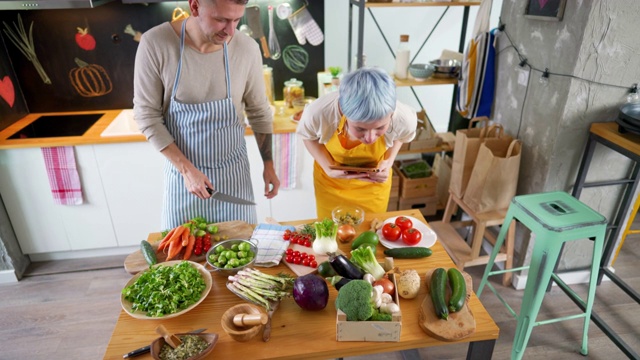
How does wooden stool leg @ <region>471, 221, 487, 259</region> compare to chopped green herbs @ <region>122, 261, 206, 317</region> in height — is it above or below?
below

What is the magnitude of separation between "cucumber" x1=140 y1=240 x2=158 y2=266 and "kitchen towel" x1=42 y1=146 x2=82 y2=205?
1.55 metres

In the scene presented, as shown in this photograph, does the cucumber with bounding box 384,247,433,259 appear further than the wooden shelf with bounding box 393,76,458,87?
No

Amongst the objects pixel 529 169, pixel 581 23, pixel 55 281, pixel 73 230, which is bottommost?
pixel 55 281

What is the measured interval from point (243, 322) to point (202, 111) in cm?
95

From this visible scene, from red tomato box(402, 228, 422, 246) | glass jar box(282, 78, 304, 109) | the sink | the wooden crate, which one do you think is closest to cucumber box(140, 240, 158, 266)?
red tomato box(402, 228, 422, 246)

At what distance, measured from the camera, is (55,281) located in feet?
9.54

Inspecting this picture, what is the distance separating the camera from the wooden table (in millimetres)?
1221

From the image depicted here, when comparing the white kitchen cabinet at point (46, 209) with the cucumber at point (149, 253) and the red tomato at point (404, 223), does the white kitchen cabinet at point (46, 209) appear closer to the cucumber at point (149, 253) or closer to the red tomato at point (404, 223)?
the cucumber at point (149, 253)

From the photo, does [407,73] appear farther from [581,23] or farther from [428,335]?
[428,335]

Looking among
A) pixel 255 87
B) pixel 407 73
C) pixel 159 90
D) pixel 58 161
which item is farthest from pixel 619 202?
pixel 58 161

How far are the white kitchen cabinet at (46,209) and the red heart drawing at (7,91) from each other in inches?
19.3

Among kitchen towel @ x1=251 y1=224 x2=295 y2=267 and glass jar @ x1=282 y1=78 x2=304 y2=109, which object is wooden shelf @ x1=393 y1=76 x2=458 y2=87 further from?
kitchen towel @ x1=251 y1=224 x2=295 y2=267

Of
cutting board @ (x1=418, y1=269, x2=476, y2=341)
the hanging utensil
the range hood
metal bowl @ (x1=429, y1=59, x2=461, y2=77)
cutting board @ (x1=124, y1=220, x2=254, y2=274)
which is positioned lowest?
cutting board @ (x1=418, y1=269, x2=476, y2=341)

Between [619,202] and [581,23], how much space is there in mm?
1208
